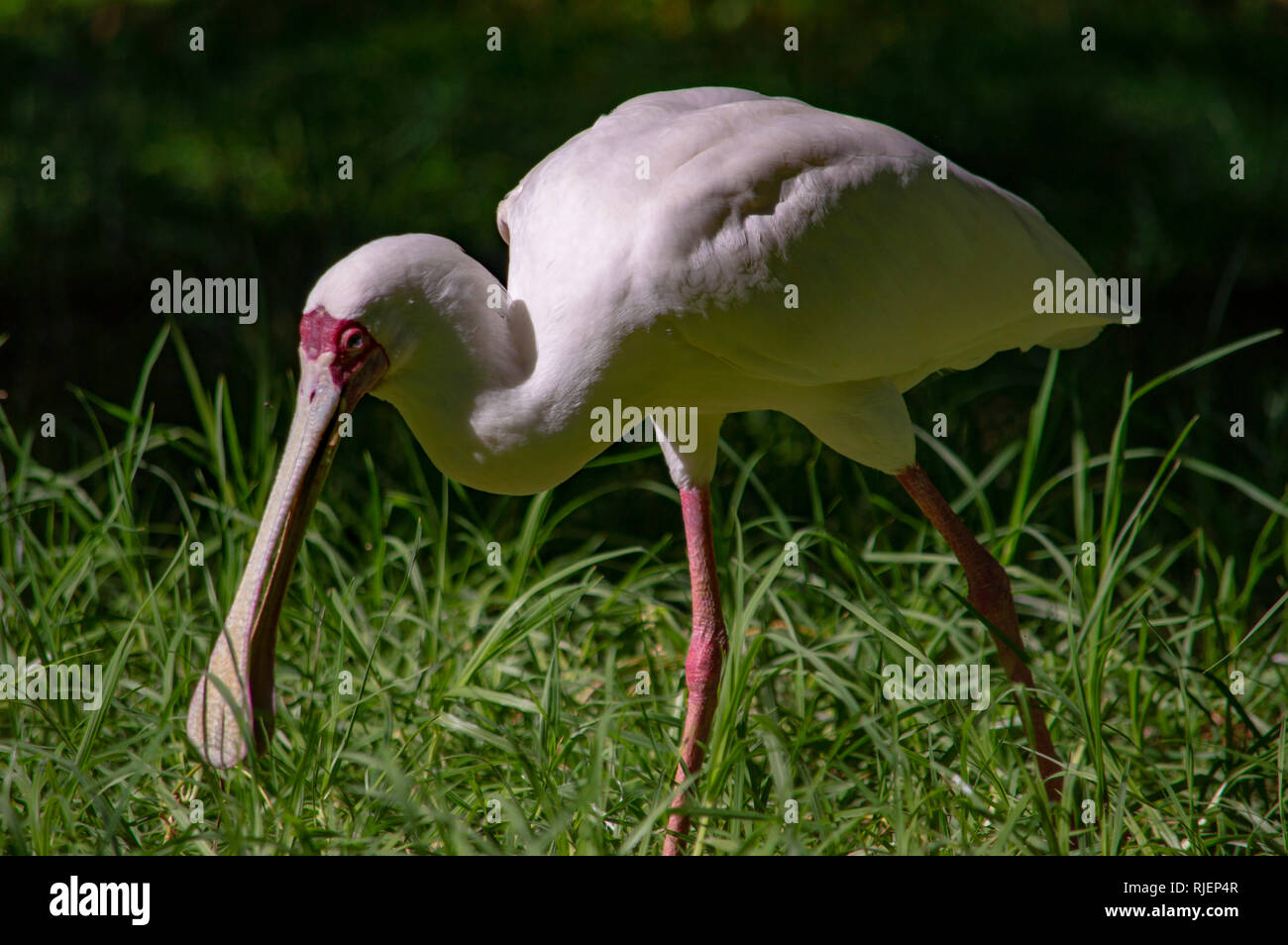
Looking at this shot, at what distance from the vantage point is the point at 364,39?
8562 mm

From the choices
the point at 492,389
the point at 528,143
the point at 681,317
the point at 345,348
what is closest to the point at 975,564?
the point at 681,317

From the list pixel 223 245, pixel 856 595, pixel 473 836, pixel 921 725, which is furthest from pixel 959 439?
pixel 223 245

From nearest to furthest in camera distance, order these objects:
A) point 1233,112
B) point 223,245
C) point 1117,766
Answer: point 1117,766 < point 223,245 < point 1233,112

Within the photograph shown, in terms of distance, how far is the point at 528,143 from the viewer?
24.0 ft

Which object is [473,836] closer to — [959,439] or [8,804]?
[8,804]

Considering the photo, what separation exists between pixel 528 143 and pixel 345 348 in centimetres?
465

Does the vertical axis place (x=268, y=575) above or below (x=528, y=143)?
below

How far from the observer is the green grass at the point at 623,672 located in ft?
9.97

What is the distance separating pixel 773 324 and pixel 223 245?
381 centimetres
